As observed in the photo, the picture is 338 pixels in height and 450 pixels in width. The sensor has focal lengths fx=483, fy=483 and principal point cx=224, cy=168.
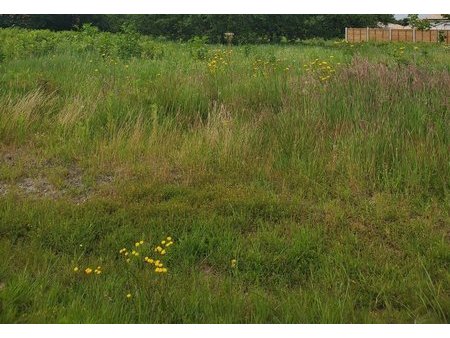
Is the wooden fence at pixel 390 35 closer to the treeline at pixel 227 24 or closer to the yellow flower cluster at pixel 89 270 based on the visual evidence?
the treeline at pixel 227 24

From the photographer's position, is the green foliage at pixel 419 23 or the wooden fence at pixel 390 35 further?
the wooden fence at pixel 390 35

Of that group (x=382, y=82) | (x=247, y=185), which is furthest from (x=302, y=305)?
(x=382, y=82)

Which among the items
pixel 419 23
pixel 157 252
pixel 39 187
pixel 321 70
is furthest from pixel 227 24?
pixel 157 252

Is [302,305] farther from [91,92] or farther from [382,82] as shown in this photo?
[91,92]

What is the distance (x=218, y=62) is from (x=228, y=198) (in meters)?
5.68

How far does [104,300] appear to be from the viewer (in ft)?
10.6

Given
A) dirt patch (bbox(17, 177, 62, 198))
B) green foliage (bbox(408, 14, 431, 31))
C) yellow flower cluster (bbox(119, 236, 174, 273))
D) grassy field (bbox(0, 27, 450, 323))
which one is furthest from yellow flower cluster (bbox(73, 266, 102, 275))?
green foliage (bbox(408, 14, 431, 31))

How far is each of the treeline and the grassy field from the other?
15.2 m

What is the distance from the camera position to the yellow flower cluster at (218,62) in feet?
28.9

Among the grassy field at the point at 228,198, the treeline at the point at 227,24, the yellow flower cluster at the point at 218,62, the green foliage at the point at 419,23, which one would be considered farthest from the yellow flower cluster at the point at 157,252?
the green foliage at the point at 419,23

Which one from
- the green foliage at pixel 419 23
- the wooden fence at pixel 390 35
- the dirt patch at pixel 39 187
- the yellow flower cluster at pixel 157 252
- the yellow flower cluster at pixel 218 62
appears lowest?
the yellow flower cluster at pixel 157 252

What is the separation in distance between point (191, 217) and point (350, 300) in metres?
1.68

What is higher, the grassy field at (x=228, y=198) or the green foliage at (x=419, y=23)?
the green foliage at (x=419, y=23)

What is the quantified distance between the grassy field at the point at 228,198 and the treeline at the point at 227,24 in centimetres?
1521
